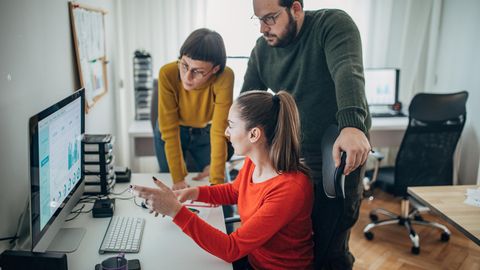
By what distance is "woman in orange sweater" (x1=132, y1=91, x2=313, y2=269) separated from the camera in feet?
4.27

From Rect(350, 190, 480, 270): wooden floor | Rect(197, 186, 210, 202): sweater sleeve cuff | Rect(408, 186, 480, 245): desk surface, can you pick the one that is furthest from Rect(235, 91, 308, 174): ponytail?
Rect(350, 190, 480, 270): wooden floor

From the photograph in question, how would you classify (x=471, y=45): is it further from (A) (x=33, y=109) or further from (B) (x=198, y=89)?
(A) (x=33, y=109)

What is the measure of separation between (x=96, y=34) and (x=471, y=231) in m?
2.18

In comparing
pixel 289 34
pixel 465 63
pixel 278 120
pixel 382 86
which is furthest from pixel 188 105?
pixel 465 63

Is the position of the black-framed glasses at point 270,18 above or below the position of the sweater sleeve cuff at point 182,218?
above

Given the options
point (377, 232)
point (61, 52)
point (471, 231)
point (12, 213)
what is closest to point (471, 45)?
point (377, 232)

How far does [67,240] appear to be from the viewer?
1.41 meters

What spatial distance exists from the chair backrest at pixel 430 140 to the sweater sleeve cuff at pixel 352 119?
1.79m

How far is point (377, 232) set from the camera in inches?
124

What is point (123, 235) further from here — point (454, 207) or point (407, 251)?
point (407, 251)

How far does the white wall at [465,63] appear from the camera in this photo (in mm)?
3449

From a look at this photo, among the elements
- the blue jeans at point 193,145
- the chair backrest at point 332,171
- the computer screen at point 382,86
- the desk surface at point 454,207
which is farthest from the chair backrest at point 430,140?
the chair backrest at point 332,171

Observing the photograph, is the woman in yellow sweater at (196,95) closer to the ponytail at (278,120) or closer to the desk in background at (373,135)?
the ponytail at (278,120)

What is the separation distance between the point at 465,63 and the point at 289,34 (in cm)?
254
